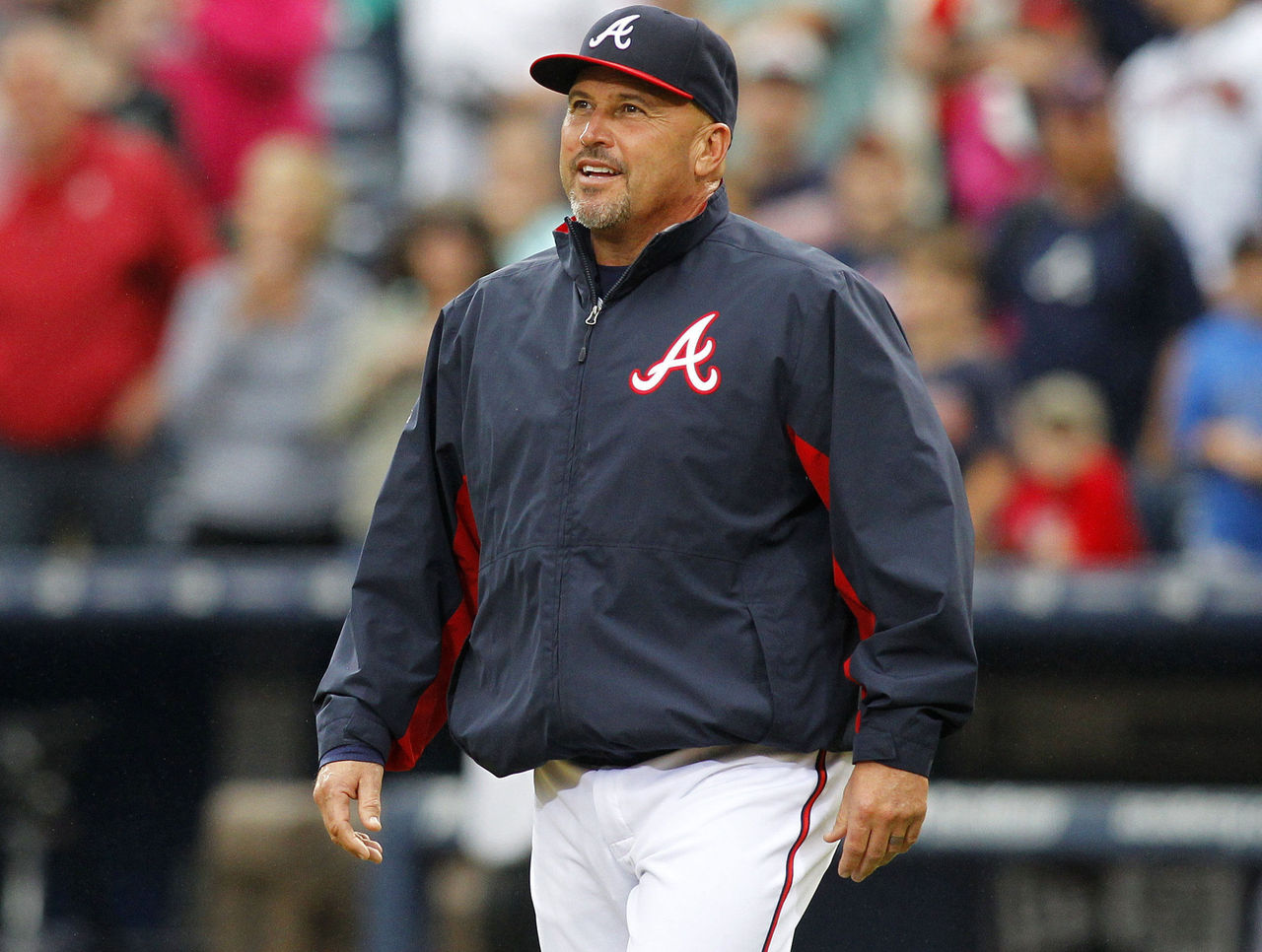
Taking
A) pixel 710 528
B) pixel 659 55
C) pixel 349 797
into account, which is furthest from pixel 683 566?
pixel 659 55

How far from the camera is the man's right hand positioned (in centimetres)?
282

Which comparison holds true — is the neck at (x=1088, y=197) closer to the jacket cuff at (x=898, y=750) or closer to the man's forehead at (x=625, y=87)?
the man's forehead at (x=625, y=87)

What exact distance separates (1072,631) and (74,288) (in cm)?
337

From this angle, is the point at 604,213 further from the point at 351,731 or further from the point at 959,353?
the point at 959,353

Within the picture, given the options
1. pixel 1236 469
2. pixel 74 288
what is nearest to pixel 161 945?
pixel 74 288

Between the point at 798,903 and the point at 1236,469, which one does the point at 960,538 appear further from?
the point at 1236,469

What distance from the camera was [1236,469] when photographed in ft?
18.5

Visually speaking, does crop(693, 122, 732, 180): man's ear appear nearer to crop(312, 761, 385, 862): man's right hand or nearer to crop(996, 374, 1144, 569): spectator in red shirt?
crop(312, 761, 385, 862): man's right hand

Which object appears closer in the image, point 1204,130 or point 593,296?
point 593,296

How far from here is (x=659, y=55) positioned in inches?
110

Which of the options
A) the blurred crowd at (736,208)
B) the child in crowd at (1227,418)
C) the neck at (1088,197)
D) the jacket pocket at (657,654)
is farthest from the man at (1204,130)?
the jacket pocket at (657,654)

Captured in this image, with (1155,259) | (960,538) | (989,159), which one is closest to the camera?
(960,538)

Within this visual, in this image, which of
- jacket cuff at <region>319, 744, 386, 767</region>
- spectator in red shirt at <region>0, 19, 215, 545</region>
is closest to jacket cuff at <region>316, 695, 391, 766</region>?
jacket cuff at <region>319, 744, 386, 767</region>

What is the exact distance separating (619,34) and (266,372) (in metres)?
3.53
